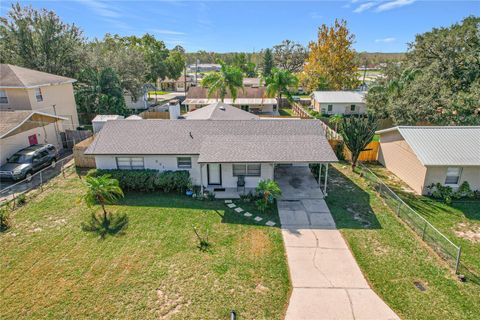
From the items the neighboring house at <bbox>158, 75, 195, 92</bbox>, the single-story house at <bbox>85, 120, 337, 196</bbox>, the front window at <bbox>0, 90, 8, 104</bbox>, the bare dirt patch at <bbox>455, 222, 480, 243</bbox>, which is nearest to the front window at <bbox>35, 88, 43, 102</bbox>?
the front window at <bbox>0, 90, 8, 104</bbox>

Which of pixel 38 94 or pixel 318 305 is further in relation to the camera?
pixel 38 94

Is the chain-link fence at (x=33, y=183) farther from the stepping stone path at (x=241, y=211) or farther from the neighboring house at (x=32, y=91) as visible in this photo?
the stepping stone path at (x=241, y=211)

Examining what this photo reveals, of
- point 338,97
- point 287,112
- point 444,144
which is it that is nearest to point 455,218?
point 444,144

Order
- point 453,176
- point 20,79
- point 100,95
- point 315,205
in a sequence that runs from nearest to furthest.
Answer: point 315,205
point 453,176
point 20,79
point 100,95

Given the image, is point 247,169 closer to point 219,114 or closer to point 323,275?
point 323,275

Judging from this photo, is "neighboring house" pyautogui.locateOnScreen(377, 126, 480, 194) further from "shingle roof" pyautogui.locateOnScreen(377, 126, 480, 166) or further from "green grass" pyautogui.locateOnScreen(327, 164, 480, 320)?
"green grass" pyautogui.locateOnScreen(327, 164, 480, 320)

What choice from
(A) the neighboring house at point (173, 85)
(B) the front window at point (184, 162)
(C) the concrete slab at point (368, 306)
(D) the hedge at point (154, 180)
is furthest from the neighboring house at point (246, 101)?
(C) the concrete slab at point (368, 306)

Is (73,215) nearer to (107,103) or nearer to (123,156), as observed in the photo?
(123,156)
